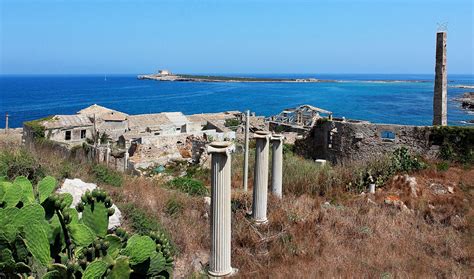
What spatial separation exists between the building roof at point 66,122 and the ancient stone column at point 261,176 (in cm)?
2196

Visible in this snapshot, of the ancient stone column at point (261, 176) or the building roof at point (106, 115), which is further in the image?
the building roof at point (106, 115)

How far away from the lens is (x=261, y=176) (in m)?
7.96

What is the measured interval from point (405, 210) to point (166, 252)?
26.2 feet

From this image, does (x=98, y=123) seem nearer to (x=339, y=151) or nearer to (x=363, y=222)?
(x=339, y=151)

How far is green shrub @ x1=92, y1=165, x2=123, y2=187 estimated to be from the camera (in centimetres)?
957

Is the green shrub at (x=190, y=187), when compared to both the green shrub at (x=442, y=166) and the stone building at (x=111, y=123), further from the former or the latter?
the stone building at (x=111, y=123)

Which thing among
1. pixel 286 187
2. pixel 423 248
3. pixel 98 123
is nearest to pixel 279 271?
pixel 423 248

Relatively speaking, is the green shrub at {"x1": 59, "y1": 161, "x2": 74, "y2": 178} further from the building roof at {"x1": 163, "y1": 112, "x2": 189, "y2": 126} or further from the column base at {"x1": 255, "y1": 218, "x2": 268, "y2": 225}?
the building roof at {"x1": 163, "y1": 112, "x2": 189, "y2": 126}

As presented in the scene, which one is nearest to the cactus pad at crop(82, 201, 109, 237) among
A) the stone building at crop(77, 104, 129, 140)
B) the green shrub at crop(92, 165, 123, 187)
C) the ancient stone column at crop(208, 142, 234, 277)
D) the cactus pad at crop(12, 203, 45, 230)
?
the cactus pad at crop(12, 203, 45, 230)

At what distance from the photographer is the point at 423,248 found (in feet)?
24.8

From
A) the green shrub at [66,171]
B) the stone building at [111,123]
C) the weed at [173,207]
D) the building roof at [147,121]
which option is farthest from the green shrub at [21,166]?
the building roof at [147,121]

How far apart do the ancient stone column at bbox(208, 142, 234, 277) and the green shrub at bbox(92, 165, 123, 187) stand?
4.35m

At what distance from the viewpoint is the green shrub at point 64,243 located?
10.5 feet

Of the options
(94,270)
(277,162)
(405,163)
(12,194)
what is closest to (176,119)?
(405,163)
